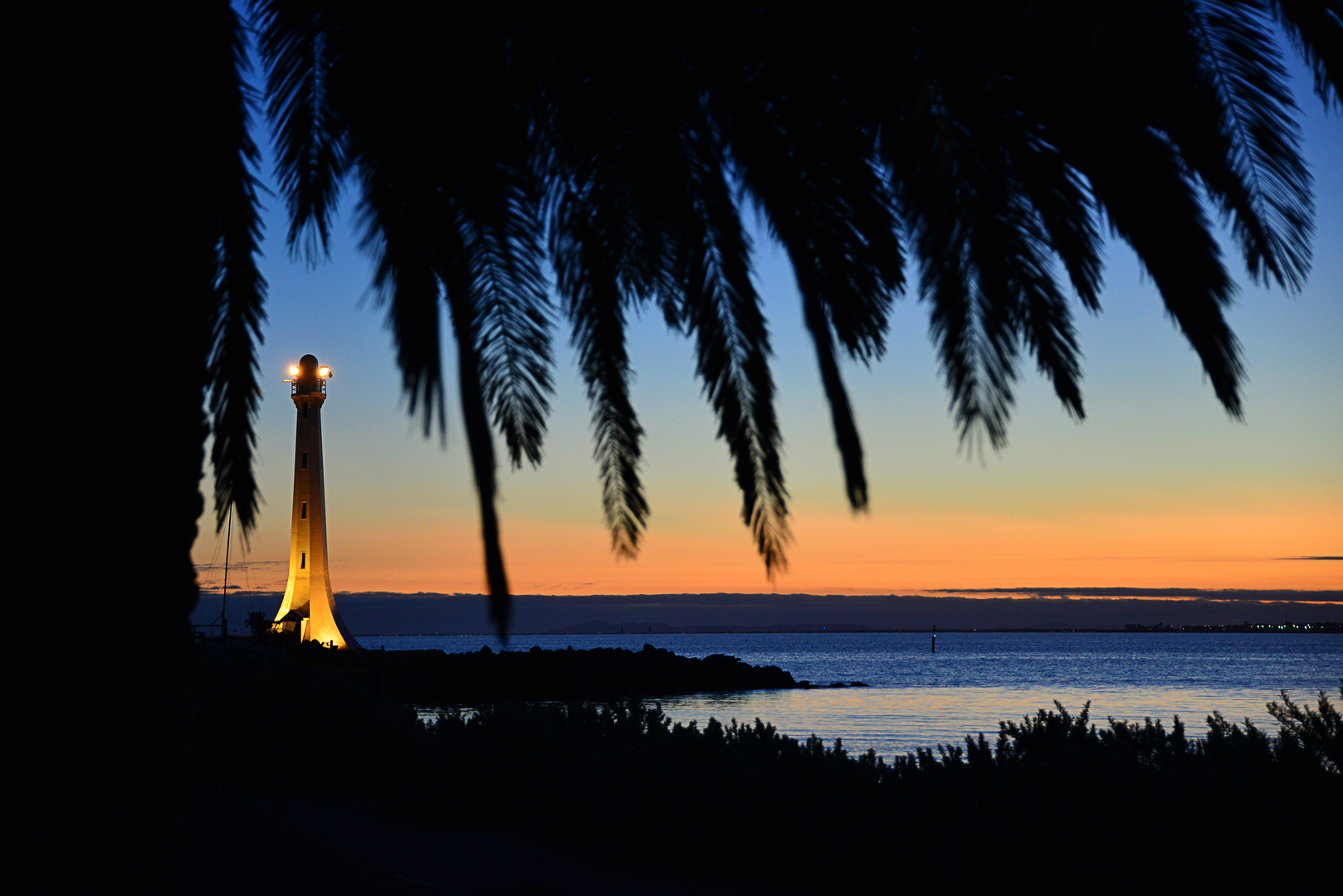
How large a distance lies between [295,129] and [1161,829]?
6567 mm

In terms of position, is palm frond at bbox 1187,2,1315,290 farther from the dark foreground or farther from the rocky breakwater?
the rocky breakwater

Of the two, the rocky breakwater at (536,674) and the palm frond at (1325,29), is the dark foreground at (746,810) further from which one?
the rocky breakwater at (536,674)

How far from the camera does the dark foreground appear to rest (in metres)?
6.45

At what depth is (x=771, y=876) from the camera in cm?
805

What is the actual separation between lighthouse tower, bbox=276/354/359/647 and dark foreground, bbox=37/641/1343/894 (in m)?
29.3

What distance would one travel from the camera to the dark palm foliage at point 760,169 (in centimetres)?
214

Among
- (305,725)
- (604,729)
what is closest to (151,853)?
(604,729)

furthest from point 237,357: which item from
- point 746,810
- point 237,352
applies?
point 746,810

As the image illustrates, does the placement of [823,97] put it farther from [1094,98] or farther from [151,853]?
[151,853]

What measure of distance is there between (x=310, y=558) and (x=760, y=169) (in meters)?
41.2

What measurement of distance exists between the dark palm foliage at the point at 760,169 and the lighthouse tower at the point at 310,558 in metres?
39.3

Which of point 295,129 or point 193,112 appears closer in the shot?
point 193,112

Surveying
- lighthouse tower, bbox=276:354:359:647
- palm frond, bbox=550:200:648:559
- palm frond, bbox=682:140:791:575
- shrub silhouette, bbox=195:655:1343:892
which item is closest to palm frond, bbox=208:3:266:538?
palm frond, bbox=550:200:648:559

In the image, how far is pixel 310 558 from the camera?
133 feet
